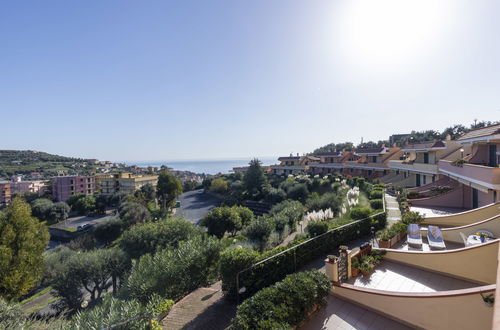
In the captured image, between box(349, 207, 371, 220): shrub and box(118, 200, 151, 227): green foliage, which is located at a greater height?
box(349, 207, 371, 220): shrub

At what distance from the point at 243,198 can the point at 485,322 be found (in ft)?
113

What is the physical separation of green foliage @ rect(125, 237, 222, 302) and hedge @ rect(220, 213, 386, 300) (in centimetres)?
162

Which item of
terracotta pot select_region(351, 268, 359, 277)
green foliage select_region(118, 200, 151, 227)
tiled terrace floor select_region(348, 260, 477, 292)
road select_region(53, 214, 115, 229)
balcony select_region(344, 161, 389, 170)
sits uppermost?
balcony select_region(344, 161, 389, 170)

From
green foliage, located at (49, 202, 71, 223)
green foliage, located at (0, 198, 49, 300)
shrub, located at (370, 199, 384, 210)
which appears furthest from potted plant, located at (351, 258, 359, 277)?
→ green foliage, located at (49, 202, 71, 223)

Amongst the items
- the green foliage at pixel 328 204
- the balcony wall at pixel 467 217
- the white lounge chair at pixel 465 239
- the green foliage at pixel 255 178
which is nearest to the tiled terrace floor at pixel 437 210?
the balcony wall at pixel 467 217

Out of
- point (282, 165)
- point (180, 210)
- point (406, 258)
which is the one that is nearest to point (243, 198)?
point (180, 210)

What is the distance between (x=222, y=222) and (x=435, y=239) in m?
16.7

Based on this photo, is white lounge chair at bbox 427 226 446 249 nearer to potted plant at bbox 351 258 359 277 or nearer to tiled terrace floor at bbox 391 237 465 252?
tiled terrace floor at bbox 391 237 465 252

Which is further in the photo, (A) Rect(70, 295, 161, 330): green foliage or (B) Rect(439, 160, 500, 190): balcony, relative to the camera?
(B) Rect(439, 160, 500, 190): balcony

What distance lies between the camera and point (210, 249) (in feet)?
29.1

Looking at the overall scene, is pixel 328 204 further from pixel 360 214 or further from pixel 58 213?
pixel 58 213

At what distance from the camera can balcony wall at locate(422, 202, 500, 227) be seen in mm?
10500

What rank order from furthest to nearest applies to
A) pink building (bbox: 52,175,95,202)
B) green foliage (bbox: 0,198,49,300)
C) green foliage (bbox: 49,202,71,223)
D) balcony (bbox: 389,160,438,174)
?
1. pink building (bbox: 52,175,95,202)
2. green foliage (bbox: 49,202,71,223)
3. balcony (bbox: 389,160,438,174)
4. green foliage (bbox: 0,198,49,300)

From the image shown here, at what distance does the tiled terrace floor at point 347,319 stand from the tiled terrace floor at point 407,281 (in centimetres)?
111
